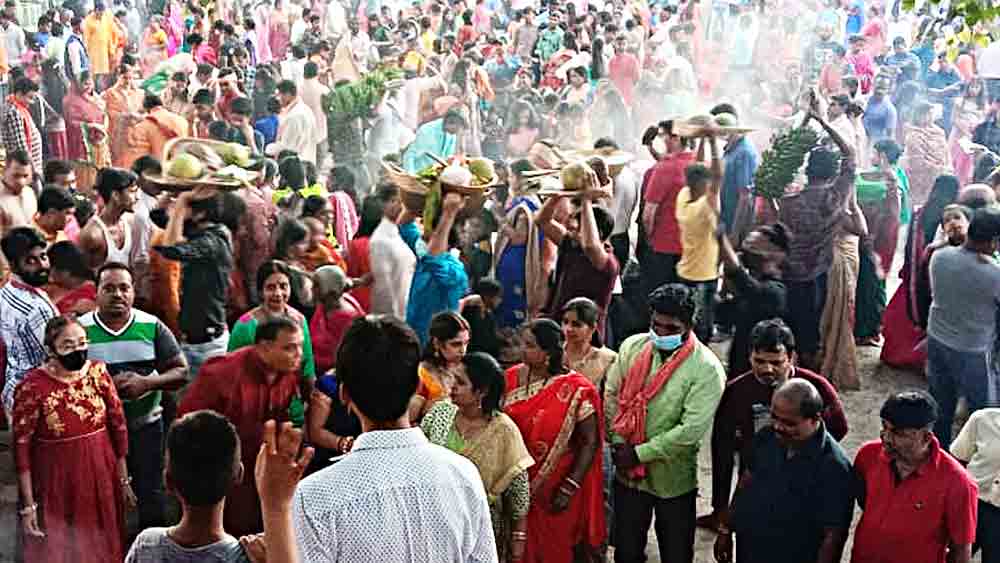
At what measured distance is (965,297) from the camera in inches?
227

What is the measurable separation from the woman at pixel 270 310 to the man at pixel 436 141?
4827mm

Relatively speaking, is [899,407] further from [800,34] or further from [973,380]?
[800,34]

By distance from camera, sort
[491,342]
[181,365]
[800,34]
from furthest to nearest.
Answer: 1. [800,34]
2. [491,342]
3. [181,365]

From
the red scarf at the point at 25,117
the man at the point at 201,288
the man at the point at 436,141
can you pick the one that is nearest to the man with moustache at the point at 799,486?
the man at the point at 201,288

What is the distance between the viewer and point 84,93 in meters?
11.3

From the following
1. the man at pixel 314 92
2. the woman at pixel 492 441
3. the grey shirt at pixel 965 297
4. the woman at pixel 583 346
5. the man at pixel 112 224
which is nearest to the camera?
the woman at pixel 492 441

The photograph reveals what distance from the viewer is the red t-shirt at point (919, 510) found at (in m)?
4.05

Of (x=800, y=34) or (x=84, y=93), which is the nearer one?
(x=84, y=93)

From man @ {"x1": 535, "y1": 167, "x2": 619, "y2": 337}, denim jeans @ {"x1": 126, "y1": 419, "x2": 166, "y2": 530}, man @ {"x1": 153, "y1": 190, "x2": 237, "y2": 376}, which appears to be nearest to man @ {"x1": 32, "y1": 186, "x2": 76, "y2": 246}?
man @ {"x1": 153, "y1": 190, "x2": 237, "y2": 376}

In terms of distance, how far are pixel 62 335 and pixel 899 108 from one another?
10.2 m

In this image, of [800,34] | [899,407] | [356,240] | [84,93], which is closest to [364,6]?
[800,34]

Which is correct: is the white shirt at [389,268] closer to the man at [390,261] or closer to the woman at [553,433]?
the man at [390,261]

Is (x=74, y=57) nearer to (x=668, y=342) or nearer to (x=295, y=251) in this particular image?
(x=295, y=251)

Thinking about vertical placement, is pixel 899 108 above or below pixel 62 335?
below
